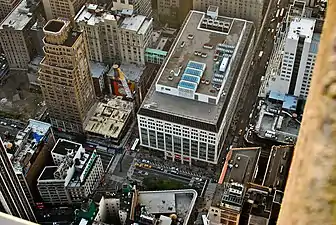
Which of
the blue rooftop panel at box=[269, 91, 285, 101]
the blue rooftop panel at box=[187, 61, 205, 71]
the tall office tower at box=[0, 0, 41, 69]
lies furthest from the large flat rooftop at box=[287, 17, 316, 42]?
the tall office tower at box=[0, 0, 41, 69]

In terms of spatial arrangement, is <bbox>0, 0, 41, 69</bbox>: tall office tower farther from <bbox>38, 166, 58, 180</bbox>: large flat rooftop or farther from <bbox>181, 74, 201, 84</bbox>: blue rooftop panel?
<bbox>181, 74, 201, 84</bbox>: blue rooftop panel

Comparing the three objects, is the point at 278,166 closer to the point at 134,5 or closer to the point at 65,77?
the point at 65,77

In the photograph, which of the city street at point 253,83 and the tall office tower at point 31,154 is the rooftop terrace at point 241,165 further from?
the tall office tower at point 31,154

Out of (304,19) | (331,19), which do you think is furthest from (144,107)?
(331,19)

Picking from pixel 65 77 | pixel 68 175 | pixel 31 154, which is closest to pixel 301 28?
pixel 65 77

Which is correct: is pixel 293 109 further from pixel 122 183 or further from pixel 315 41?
pixel 122 183

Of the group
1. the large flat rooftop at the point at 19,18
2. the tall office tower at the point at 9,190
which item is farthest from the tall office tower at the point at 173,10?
the tall office tower at the point at 9,190
